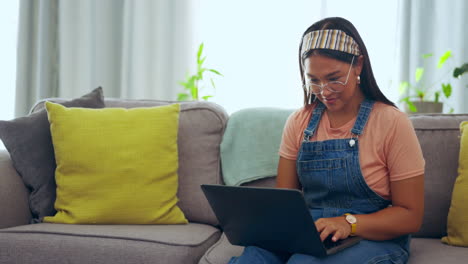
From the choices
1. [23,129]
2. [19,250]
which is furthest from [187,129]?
[19,250]

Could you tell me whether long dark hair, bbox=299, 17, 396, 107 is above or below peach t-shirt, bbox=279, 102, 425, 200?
above

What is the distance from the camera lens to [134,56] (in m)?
3.50

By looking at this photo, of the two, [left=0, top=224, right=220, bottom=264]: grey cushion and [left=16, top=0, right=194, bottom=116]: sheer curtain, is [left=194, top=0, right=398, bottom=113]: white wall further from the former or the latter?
[left=0, top=224, right=220, bottom=264]: grey cushion

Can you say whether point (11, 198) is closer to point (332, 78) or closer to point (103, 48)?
point (332, 78)

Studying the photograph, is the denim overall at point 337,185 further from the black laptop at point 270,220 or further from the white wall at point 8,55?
the white wall at point 8,55

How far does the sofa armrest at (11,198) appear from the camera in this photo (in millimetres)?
1672

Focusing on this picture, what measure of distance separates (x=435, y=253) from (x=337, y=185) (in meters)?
0.34

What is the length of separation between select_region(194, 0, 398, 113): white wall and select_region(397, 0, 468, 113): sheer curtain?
78mm

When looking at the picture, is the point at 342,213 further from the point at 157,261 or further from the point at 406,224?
the point at 157,261

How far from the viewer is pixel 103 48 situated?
358 cm

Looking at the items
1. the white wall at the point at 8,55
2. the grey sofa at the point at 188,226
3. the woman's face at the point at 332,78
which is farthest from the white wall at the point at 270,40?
the woman's face at the point at 332,78

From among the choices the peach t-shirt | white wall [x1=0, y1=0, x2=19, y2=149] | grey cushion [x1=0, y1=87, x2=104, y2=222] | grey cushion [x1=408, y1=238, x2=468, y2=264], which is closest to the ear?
the peach t-shirt

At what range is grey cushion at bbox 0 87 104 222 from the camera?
5.75ft

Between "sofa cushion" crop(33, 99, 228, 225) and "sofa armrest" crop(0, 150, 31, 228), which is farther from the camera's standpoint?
"sofa cushion" crop(33, 99, 228, 225)
